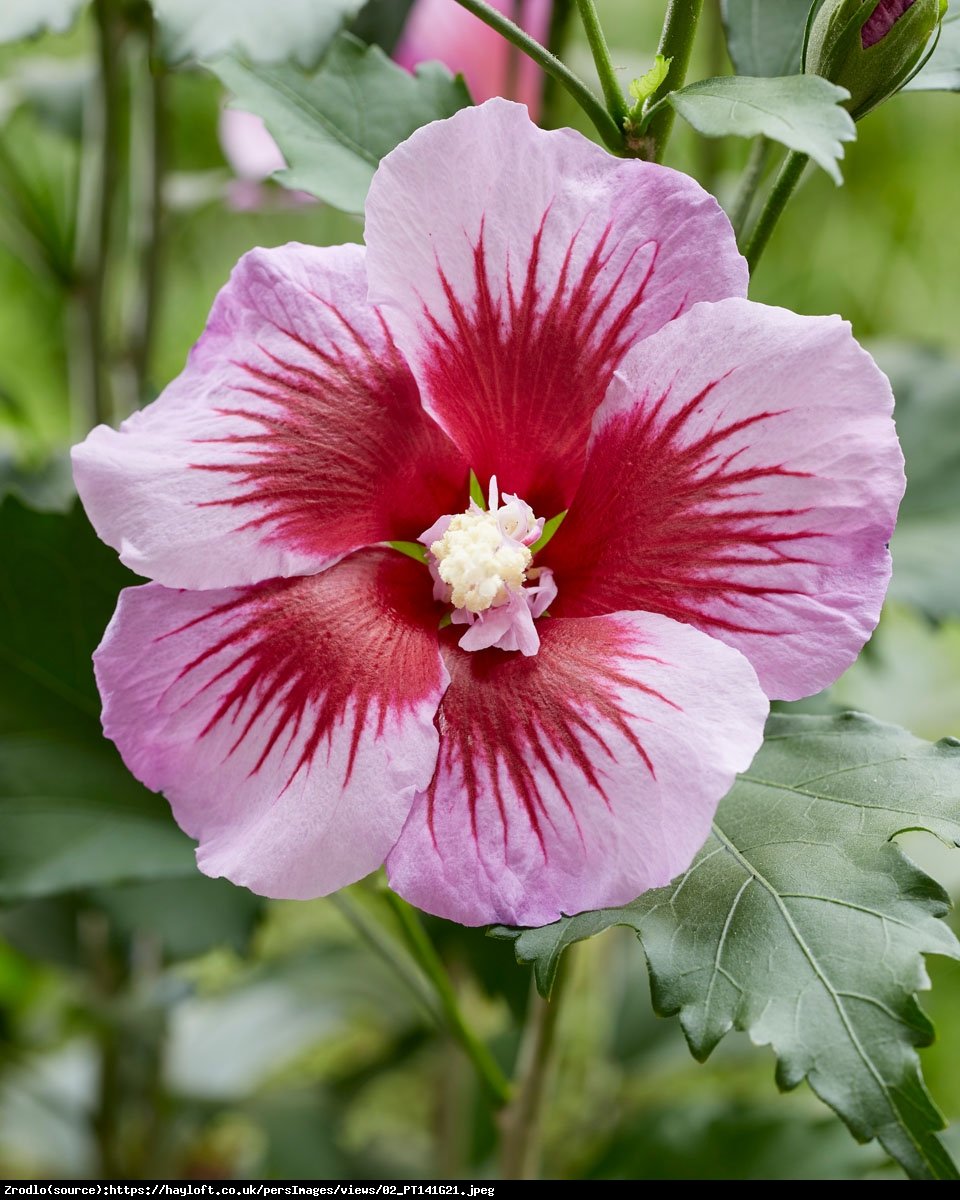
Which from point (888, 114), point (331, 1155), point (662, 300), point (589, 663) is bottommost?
point (331, 1155)

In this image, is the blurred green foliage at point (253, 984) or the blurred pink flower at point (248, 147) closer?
the blurred green foliage at point (253, 984)

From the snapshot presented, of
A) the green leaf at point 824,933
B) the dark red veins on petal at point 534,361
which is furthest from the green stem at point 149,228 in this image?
the green leaf at point 824,933

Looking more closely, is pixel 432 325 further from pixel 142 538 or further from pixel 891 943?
pixel 891 943

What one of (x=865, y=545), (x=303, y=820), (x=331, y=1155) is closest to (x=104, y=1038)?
(x=331, y=1155)

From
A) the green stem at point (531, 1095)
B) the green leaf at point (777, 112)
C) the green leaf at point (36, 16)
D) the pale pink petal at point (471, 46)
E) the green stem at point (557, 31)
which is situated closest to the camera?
the green leaf at point (777, 112)

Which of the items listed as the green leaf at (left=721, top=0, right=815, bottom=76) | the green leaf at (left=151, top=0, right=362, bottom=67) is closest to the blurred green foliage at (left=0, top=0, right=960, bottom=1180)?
the green leaf at (left=151, top=0, right=362, bottom=67)

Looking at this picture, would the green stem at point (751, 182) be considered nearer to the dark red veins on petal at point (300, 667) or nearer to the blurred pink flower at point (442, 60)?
the dark red veins on petal at point (300, 667)
